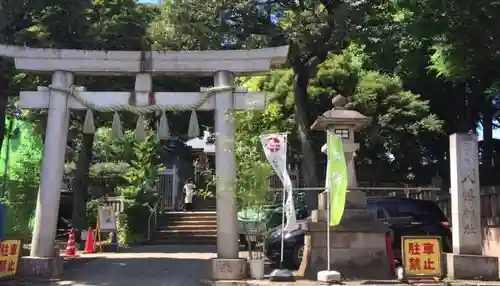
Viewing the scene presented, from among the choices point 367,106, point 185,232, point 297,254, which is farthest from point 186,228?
point 297,254

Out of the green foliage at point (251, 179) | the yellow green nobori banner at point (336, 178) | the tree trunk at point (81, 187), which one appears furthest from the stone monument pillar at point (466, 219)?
the tree trunk at point (81, 187)

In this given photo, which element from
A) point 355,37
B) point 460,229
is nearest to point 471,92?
point 355,37

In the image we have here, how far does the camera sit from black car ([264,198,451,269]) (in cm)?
1387

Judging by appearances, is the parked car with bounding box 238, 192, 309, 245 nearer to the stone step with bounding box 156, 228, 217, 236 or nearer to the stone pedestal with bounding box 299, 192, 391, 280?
the stone pedestal with bounding box 299, 192, 391, 280

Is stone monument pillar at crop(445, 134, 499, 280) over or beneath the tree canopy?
beneath

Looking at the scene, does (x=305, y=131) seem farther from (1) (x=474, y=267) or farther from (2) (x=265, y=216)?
(1) (x=474, y=267)

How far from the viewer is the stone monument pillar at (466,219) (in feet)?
37.9

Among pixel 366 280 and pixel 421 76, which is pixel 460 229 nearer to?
pixel 366 280

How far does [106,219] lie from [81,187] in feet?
9.41

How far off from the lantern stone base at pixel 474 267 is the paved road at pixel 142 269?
5.41m

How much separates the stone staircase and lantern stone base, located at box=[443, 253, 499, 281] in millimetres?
11288

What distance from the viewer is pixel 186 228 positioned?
74.5 ft

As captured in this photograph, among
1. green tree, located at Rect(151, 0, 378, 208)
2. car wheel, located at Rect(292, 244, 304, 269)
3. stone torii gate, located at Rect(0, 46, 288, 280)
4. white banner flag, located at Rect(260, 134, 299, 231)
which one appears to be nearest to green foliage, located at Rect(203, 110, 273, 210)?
stone torii gate, located at Rect(0, 46, 288, 280)

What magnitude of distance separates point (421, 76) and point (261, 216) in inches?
499
